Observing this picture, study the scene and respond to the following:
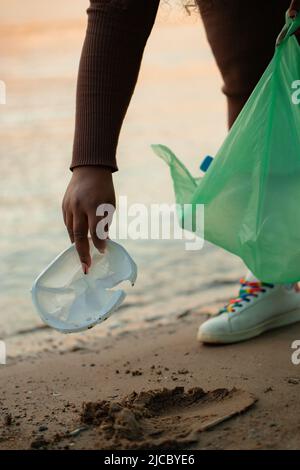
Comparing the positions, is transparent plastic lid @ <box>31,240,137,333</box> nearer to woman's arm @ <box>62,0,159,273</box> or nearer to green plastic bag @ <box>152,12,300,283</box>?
woman's arm @ <box>62,0,159,273</box>

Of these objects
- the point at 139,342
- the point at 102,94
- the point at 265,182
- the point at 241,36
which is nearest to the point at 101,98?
the point at 102,94

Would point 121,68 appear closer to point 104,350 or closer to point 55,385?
point 55,385

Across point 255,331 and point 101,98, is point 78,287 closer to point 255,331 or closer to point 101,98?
point 101,98

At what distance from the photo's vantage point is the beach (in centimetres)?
170

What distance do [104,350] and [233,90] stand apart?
976 mm

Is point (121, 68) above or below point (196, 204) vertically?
above

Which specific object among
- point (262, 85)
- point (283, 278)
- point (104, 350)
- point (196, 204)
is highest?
point (262, 85)

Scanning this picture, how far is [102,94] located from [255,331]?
1.02 meters

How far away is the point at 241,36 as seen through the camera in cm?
235

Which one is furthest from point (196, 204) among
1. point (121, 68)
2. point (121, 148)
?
point (121, 148)

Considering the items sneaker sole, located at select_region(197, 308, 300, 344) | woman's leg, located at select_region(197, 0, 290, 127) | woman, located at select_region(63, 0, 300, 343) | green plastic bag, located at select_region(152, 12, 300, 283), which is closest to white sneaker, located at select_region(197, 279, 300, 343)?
sneaker sole, located at select_region(197, 308, 300, 344)

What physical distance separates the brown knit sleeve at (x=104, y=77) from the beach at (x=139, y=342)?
1.80 feet

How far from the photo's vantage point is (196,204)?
205cm

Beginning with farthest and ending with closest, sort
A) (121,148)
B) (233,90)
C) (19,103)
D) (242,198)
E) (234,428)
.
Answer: (19,103)
(121,148)
(233,90)
(242,198)
(234,428)
